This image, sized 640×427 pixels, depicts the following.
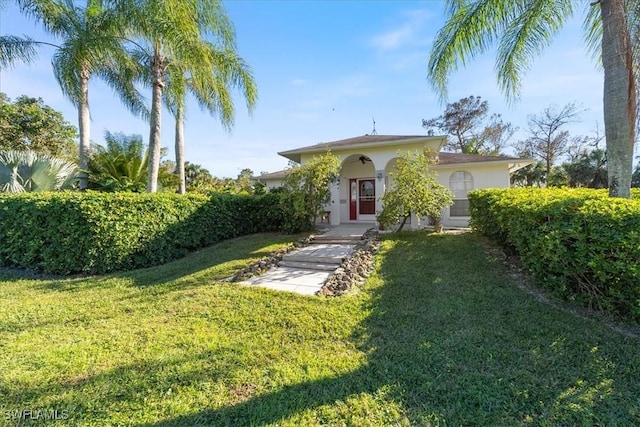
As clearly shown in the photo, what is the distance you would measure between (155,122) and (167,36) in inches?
112

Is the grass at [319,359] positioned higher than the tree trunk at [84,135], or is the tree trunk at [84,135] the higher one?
the tree trunk at [84,135]

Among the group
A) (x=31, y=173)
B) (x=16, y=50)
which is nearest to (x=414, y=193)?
(x=31, y=173)

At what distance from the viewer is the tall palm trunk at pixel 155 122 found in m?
9.63

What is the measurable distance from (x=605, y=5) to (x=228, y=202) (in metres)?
11.3

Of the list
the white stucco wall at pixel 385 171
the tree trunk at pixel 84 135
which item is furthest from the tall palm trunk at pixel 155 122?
the white stucco wall at pixel 385 171

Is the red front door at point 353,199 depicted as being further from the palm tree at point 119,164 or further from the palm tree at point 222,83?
the palm tree at point 119,164

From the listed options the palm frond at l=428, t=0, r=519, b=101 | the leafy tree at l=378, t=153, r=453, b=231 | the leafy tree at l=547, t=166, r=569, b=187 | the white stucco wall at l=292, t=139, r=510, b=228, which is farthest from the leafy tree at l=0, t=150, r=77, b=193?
the leafy tree at l=547, t=166, r=569, b=187

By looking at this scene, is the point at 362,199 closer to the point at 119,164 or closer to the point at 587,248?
the point at 119,164

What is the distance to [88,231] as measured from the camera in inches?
296

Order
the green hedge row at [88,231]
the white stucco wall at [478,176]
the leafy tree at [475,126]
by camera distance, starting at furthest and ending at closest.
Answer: the leafy tree at [475,126], the white stucco wall at [478,176], the green hedge row at [88,231]

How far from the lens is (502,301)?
4.79m

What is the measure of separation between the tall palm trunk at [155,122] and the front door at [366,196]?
9.38m

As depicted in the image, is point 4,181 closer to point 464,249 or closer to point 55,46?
point 55,46

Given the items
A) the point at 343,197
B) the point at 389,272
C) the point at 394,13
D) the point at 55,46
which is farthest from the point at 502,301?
the point at 55,46
